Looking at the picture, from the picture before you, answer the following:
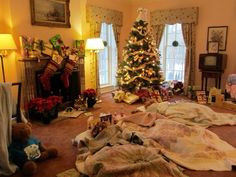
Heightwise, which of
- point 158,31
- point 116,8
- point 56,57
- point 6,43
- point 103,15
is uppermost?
point 116,8

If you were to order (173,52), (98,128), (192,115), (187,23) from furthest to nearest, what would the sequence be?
(173,52) < (187,23) < (192,115) < (98,128)

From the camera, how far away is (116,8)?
591 cm

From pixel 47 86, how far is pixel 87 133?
1585mm

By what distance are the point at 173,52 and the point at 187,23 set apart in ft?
2.81

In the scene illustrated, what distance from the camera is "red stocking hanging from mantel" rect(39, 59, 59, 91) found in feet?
13.1

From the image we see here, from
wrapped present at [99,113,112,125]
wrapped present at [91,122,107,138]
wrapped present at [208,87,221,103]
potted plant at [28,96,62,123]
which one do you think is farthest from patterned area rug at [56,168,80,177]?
wrapped present at [208,87,221,103]

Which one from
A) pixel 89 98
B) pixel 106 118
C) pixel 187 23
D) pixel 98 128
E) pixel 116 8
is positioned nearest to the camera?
pixel 98 128

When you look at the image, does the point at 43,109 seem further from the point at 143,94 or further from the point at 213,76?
the point at 213,76

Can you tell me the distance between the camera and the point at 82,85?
4.91m

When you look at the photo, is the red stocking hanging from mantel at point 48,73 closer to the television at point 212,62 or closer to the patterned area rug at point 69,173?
the patterned area rug at point 69,173

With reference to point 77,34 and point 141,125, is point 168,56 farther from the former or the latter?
point 141,125

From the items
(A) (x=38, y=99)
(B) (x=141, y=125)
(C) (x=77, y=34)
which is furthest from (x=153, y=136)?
(C) (x=77, y=34)

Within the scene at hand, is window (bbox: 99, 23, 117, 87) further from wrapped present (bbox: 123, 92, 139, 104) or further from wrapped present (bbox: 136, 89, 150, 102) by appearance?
wrapped present (bbox: 136, 89, 150, 102)

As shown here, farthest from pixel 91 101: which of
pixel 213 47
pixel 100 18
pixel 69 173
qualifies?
pixel 213 47
